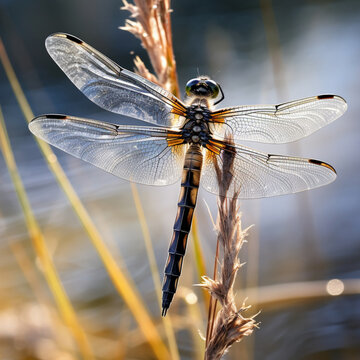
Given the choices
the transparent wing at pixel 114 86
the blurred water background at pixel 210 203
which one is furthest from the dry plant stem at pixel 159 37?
the blurred water background at pixel 210 203

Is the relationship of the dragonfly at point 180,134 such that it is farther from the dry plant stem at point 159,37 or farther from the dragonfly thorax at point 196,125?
the dry plant stem at point 159,37

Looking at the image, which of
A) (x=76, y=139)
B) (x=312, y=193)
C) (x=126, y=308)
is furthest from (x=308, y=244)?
(x=76, y=139)

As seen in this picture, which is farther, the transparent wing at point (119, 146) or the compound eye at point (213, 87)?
the compound eye at point (213, 87)

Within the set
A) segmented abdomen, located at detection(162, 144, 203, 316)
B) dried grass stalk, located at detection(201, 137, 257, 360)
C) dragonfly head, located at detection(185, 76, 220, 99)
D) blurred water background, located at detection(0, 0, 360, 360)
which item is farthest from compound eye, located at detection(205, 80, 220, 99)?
dried grass stalk, located at detection(201, 137, 257, 360)

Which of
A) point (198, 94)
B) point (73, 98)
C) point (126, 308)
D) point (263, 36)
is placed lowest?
point (126, 308)

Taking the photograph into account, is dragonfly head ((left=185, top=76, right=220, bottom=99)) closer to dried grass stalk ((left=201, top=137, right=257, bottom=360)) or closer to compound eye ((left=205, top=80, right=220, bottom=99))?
compound eye ((left=205, top=80, right=220, bottom=99))

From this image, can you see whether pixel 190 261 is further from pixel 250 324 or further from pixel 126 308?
pixel 250 324

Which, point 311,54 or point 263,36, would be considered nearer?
point 311,54
